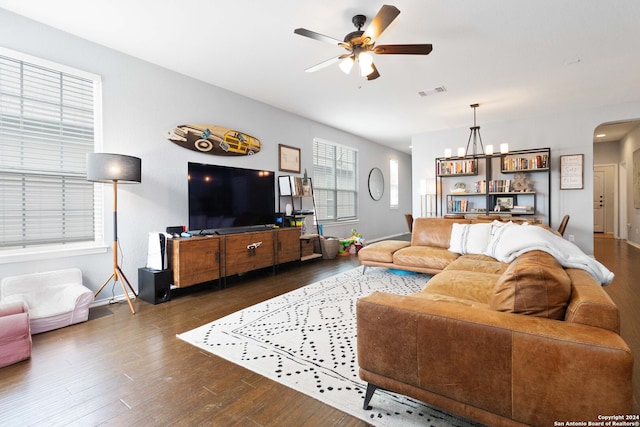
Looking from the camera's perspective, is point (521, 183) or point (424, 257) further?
point (521, 183)

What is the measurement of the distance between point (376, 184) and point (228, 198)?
5.07 meters

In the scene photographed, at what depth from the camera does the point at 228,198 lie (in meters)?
4.21

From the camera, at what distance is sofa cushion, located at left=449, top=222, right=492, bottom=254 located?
3.65m

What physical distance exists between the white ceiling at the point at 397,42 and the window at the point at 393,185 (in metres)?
4.01

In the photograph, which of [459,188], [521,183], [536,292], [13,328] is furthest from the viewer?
[459,188]

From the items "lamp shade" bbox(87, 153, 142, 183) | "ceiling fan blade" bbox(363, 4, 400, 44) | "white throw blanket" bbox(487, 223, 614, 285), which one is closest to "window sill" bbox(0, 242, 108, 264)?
"lamp shade" bbox(87, 153, 142, 183)

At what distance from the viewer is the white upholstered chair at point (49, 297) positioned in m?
2.54

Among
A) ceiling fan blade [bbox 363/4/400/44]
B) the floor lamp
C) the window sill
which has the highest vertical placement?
ceiling fan blade [bbox 363/4/400/44]

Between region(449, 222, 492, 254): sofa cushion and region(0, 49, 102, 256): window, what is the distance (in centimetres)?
406

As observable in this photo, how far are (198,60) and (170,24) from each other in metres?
0.71

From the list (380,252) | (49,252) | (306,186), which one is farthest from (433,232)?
(49,252)

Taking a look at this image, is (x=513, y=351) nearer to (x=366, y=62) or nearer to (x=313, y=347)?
(x=313, y=347)

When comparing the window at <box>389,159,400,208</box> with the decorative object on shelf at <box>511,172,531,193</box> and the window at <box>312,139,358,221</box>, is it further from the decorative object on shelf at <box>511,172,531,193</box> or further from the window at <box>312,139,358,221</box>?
the decorative object on shelf at <box>511,172,531,193</box>

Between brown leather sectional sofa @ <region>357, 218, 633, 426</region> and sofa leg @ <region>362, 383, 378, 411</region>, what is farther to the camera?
sofa leg @ <region>362, 383, 378, 411</region>
